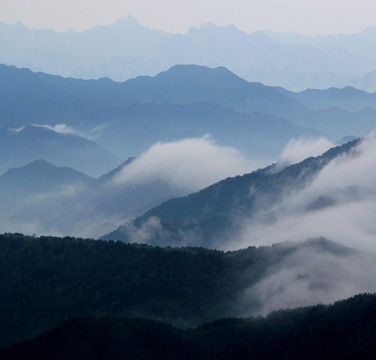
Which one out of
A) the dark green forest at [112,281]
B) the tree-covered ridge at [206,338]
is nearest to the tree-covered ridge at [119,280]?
the dark green forest at [112,281]

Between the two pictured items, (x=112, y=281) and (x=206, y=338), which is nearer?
(x=206, y=338)

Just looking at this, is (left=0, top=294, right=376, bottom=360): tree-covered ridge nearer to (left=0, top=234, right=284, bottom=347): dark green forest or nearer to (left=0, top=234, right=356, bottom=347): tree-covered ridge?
(left=0, top=234, right=356, bottom=347): tree-covered ridge

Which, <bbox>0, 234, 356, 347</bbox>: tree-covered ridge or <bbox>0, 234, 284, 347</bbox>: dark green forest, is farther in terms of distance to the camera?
<bbox>0, 234, 284, 347</bbox>: dark green forest

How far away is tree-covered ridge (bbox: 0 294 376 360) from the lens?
92500 millimetres

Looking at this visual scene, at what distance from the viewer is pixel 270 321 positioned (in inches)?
4119

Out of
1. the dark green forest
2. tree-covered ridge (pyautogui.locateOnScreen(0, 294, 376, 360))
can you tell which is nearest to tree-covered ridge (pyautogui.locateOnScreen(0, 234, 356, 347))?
the dark green forest

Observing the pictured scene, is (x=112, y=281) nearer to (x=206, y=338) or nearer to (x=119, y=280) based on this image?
(x=119, y=280)

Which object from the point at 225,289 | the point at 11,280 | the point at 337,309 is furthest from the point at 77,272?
the point at 337,309

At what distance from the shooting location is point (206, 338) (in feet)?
336

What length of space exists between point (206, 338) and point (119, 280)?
41.0 m

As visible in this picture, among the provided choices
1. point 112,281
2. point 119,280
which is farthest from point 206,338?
point 112,281

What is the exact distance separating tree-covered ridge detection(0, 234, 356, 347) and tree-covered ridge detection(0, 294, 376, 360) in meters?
23.1

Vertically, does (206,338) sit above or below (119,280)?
below

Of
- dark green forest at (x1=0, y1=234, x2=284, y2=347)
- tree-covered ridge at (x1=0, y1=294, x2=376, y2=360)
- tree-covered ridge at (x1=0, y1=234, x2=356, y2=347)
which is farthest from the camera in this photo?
dark green forest at (x1=0, y1=234, x2=284, y2=347)
